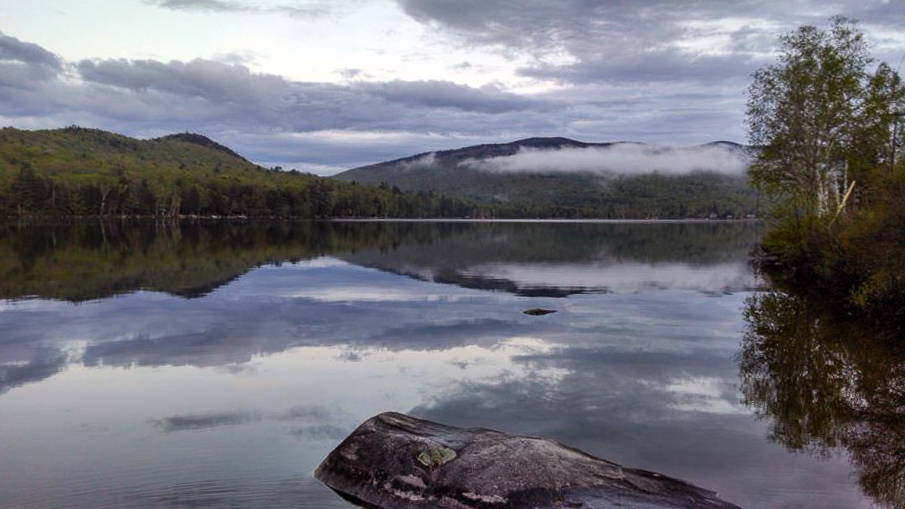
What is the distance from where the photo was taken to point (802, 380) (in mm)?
20703

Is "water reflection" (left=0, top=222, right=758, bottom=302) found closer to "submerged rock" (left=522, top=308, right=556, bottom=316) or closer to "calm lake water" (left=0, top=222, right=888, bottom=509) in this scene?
"calm lake water" (left=0, top=222, right=888, bottom=509)

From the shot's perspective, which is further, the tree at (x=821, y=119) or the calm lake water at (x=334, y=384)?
the tree at (x=821, y=119)

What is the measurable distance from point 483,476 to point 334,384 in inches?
379

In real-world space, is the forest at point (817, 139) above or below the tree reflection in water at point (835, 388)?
above

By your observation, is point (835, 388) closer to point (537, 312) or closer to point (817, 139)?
point (537, 312)

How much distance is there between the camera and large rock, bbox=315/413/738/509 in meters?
10.9

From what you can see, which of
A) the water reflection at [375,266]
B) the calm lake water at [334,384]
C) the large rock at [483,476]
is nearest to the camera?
the large rock at [483,476]

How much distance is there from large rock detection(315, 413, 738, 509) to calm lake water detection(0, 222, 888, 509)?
864 millimetres

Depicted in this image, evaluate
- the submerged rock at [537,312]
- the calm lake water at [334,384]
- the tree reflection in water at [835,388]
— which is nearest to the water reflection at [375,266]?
the calm lake water at [334,384]

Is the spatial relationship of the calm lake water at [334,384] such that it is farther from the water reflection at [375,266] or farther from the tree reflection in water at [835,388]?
the water reflection at [375,266]

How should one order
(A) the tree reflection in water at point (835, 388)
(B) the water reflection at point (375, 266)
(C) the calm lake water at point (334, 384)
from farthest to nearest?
1. (B) the water reflection at point (375, 266)
2. (A) the tree reflection in water at point (835, 388)
3. (C) the calm lake water at point (334, 384)

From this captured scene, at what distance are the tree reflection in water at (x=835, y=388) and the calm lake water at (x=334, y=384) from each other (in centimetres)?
33

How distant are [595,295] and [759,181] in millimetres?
26218

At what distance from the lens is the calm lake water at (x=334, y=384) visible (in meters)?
13.3
